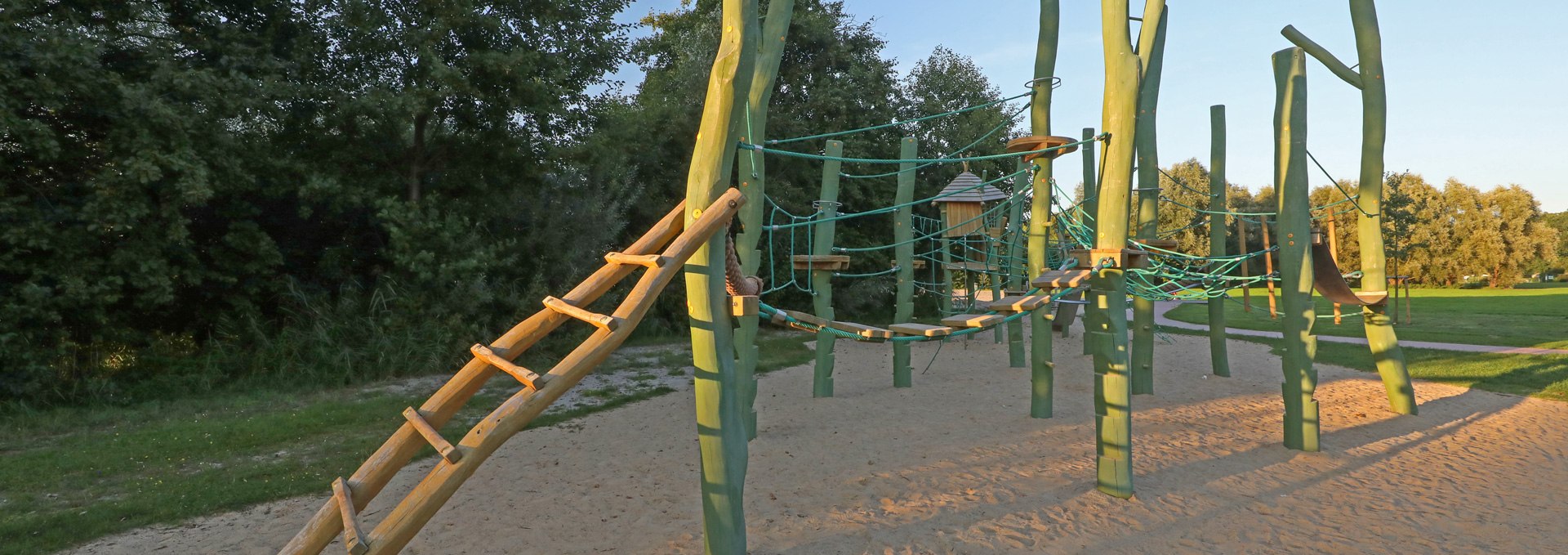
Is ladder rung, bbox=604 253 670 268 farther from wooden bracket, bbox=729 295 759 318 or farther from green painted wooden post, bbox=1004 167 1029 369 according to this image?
green painted wooden post, bbox=1004 167 1029 369

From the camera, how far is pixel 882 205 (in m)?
20.5

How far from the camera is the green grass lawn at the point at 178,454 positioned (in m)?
4.86

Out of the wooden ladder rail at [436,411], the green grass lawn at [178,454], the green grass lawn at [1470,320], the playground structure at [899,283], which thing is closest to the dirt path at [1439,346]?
the green grass lawn at [1470,320]

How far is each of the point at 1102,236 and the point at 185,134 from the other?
365 inches

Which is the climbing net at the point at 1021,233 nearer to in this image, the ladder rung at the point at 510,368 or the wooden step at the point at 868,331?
the wooden step at the point at 868,331

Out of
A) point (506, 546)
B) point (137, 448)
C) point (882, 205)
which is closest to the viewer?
point (506, 546)

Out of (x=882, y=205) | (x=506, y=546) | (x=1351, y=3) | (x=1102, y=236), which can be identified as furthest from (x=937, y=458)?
(x=882, y=205)

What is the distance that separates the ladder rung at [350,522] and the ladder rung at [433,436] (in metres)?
0.33

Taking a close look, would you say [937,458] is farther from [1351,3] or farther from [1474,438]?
[1351,3]

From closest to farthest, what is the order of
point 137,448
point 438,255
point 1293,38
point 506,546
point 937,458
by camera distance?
1. point 506,546
2. point 937,458
3. point 137,448
4. point 1293,38
5. point 438,255

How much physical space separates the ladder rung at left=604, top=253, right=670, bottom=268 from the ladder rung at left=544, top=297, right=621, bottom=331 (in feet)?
1.07

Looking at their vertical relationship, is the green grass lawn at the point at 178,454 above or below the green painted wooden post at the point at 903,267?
below

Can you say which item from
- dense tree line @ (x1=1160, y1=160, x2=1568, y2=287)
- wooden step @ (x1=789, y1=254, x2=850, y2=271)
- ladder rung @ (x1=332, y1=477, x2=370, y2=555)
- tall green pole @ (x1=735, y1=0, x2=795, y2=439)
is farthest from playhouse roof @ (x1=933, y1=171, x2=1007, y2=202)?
dense tree line @ (x1=1160, y1=160, x2=1568, y2=287)

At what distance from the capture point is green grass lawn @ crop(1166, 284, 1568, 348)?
1507 cm
